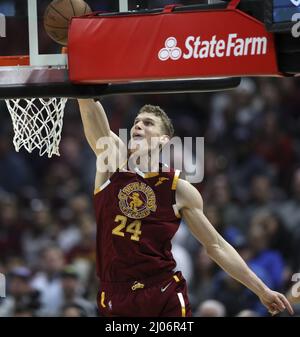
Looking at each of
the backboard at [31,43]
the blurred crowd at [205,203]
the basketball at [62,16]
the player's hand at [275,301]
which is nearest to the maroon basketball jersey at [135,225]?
the player's hand at [275,301]

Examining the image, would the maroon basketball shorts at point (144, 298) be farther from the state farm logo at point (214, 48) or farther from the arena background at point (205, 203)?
the arena background at point (205, 203)

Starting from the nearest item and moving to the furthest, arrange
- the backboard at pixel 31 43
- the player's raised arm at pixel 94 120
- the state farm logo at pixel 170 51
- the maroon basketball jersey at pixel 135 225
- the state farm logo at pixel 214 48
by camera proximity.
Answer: the state farm logo at pixel 214 48 → the state farm logo at pixel 170 51 → the backboard at pixel 31 43 → the maroon basketball jersey at pixel 135 225 → the player's raised arm at pixel 94 120

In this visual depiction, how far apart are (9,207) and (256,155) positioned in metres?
2.74

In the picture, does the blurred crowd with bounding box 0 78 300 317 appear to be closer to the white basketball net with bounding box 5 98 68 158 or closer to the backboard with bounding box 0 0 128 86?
the white basketball net with bounding box 5 98 68 158

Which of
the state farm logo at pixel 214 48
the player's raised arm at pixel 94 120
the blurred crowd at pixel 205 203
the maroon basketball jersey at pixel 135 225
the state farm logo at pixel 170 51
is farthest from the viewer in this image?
the blurred crowd at pixel 205 203

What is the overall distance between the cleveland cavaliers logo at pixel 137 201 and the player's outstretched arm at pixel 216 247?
19cm

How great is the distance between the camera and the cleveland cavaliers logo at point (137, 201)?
712 centimetres

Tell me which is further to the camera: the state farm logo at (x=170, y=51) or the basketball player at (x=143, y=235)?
the basketball player at (x=143, y=235)

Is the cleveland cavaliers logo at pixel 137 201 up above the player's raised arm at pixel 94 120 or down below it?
below

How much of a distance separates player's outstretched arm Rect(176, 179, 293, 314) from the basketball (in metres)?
1.22

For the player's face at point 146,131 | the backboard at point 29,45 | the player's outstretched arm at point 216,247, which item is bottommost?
the player's outstretched arm at point 216,247

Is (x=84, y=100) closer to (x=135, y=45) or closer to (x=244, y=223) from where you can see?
(x=135, y=45)

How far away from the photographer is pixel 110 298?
7.14 m
